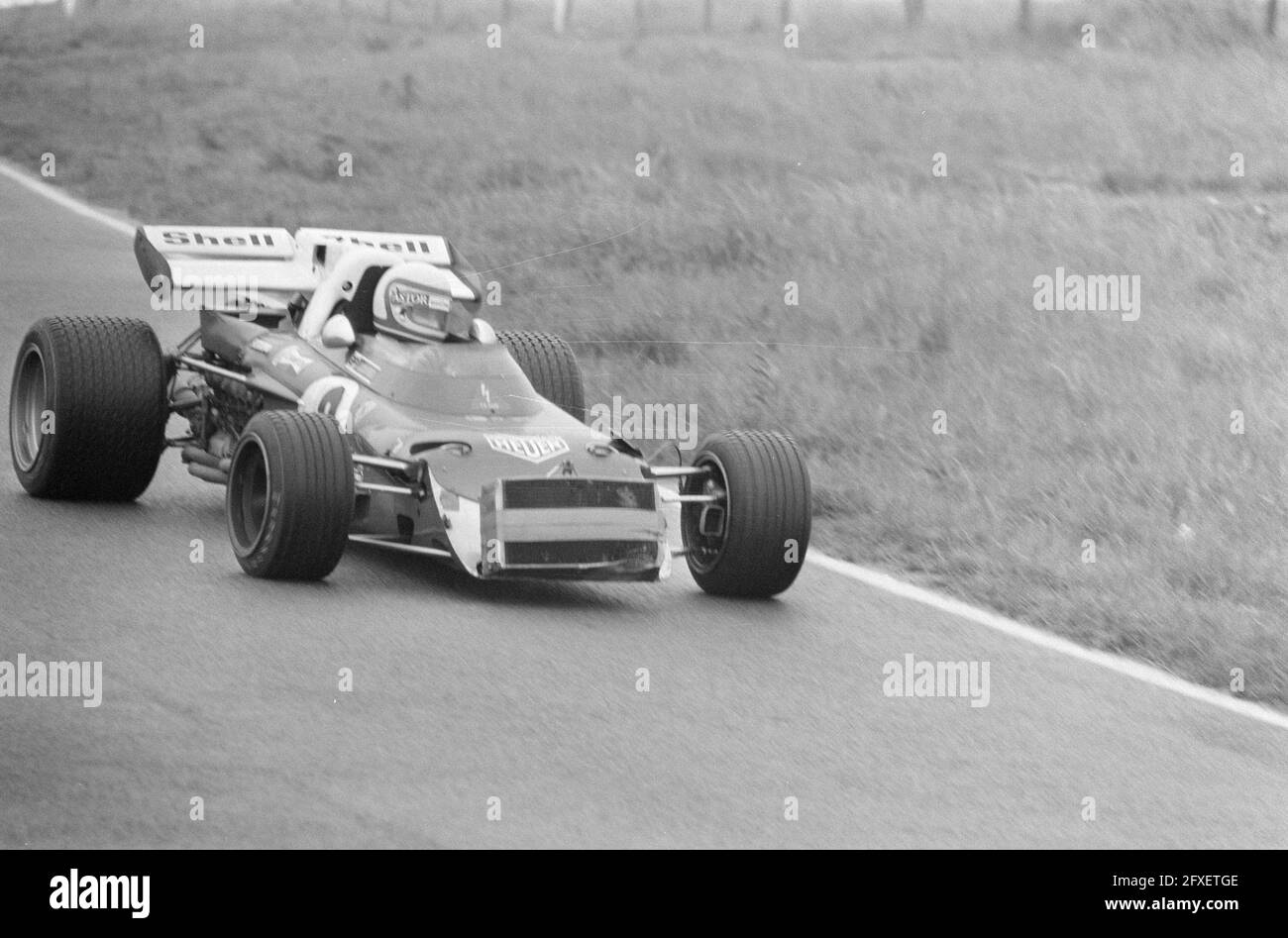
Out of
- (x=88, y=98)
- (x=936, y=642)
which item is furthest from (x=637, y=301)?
(x=88, y=98)

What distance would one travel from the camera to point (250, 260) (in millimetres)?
11820

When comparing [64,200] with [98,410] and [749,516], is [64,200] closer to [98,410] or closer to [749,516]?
[98,410]

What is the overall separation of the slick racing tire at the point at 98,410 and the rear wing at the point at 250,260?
0.54 metres

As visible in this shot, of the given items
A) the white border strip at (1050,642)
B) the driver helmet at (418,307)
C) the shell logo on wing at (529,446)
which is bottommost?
the white border strip at (1050,642)

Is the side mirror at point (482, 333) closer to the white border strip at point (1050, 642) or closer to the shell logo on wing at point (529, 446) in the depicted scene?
the shell logo on wing at point (529, 446)

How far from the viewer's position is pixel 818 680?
8.75m

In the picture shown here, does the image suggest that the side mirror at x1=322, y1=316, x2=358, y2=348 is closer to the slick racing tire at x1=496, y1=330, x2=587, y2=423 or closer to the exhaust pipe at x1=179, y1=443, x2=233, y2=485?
the exhaust pipe at x1=179, y1=443, x2=233, y2=485

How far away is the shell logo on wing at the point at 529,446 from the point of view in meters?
9.48

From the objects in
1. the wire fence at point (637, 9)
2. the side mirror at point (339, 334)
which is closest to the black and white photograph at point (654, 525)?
the side mirror at point (339, 334)

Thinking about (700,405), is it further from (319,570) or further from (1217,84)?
(1217,84)

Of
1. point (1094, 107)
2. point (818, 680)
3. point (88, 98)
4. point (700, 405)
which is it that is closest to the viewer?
point (818, 680)

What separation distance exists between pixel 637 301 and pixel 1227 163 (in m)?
8.56

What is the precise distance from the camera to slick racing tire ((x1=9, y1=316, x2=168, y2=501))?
1056cm

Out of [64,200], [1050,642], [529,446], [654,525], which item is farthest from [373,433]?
[64,200]
